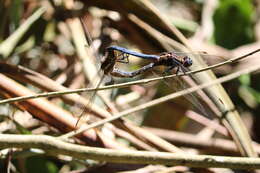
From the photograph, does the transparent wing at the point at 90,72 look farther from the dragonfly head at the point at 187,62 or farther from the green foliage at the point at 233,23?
the green foliage at the point at 233,23

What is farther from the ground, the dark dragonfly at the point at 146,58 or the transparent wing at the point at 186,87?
the dark dragonfly at the point at 146,58

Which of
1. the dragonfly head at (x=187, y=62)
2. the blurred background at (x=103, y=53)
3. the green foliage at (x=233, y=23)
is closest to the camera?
the dragonfly head at (x=187, y=62)

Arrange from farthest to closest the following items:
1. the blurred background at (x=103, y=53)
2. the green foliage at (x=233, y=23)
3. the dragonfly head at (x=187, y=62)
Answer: the green foliage at (x=233, y=23) → the blurred background at (x=103, y=53) → the dragonfly head at (x=187, y=62)

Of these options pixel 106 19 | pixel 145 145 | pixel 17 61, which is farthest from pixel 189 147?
pixel 17 61

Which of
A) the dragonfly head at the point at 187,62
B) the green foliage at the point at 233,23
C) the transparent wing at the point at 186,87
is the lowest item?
the transparent wing at the point at 186,87

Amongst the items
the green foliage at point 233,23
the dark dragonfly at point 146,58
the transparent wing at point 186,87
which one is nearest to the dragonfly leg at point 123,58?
the dark dragonfly at point 146,58

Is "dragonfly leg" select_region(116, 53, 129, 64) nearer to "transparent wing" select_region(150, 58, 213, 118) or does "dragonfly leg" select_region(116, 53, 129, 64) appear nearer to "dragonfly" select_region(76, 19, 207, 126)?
"dragonfly" select_region(76, 19, 207, 126)

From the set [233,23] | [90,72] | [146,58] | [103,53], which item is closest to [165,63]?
[146,58]

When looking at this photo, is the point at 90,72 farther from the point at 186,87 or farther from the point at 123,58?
the point at 186,87

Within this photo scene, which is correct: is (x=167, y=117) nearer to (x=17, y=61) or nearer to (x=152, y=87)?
Answer: (x=152, y=87)
